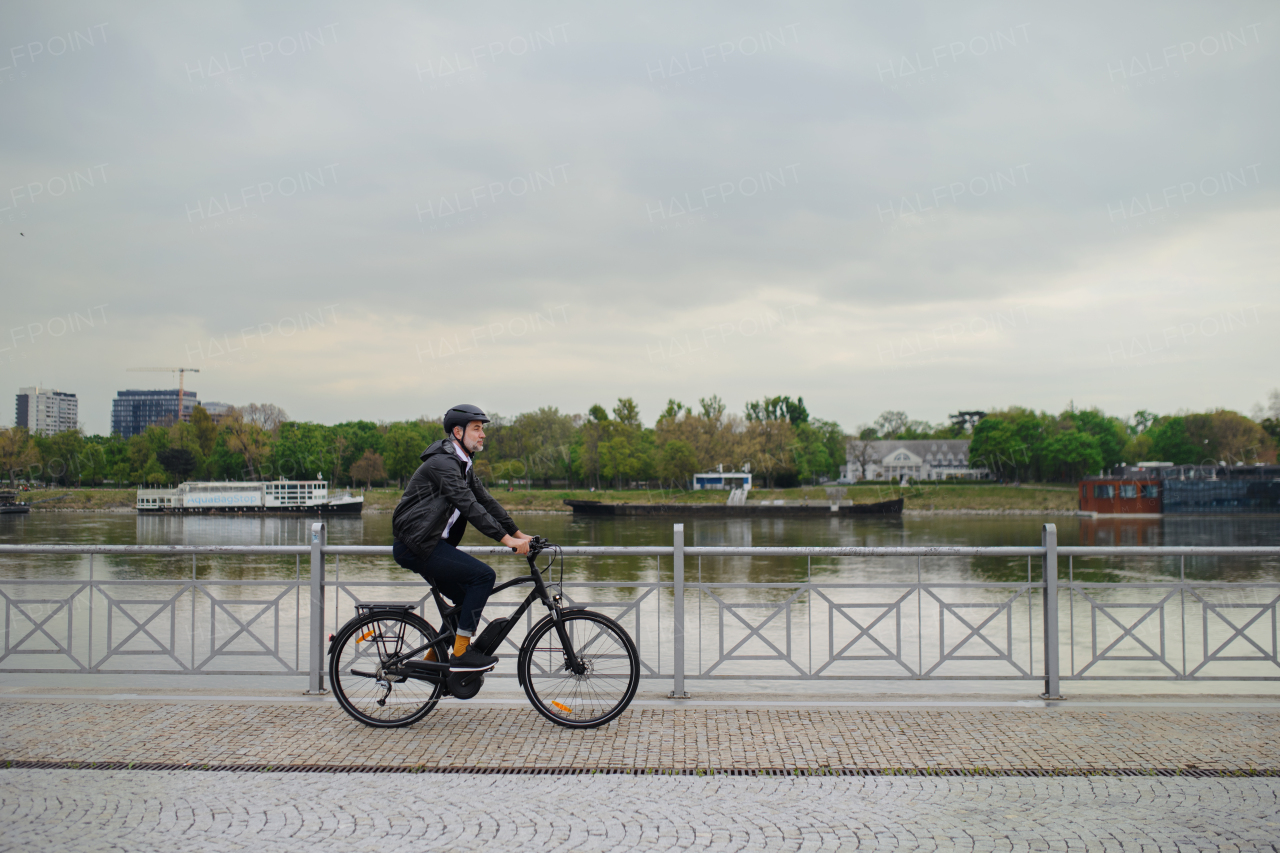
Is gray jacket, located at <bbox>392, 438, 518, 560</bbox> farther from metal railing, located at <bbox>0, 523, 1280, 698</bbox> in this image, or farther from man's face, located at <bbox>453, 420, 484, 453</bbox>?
metal railing, located at <bbox>0, 523, 1280, 698</bbox>

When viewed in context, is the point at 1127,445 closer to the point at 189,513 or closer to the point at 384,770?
the point at 189,513

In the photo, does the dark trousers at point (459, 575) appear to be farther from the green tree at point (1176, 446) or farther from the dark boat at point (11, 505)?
the green tree at point (1176, 446)

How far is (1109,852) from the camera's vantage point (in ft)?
10.6

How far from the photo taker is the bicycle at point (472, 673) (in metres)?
4.91

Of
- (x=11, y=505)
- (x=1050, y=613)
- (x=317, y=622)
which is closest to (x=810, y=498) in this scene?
(x=11, y=505)

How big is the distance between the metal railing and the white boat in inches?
1871

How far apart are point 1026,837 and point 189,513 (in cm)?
7829

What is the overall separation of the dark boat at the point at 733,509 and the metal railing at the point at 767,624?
137 ft

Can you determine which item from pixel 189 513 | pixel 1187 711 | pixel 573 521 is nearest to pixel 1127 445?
pixel 573 521

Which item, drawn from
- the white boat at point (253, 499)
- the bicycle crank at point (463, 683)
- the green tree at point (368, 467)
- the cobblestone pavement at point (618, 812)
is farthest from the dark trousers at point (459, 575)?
the green tree at point (368, 467)

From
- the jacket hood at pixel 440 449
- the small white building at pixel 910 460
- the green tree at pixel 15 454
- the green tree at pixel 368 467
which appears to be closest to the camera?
the jacket hood at pixel 440 449

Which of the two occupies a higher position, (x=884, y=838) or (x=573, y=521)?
(x=884, y=838)

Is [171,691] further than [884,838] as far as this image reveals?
Yes

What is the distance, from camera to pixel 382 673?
16.1ft
